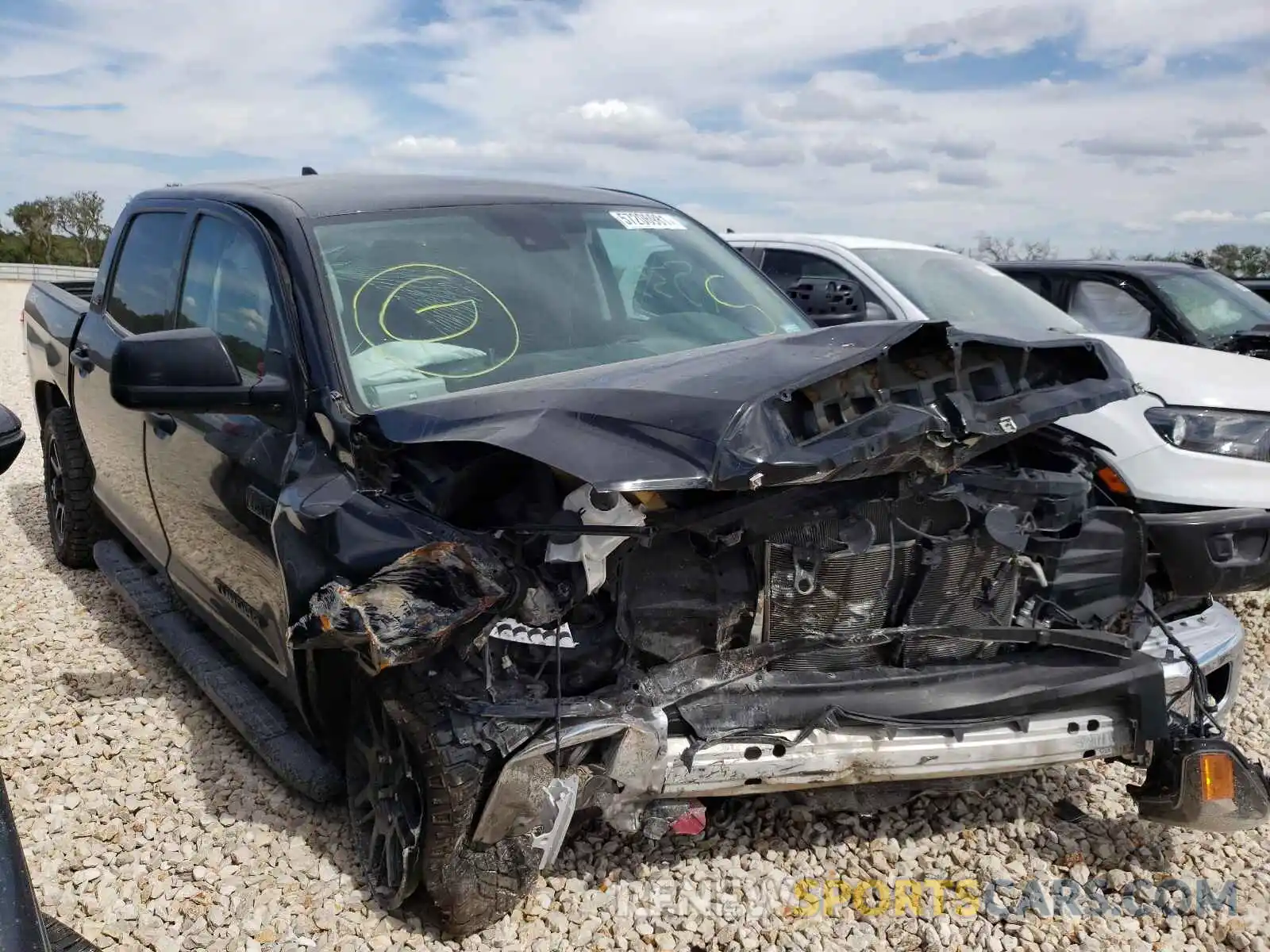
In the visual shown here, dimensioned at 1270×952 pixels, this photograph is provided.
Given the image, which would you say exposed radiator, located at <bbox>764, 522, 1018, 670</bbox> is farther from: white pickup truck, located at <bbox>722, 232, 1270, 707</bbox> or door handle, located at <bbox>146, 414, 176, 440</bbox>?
door handle, located at <bbox>146, 414, 176, 440</bbox>

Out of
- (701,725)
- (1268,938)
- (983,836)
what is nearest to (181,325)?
(701,725)

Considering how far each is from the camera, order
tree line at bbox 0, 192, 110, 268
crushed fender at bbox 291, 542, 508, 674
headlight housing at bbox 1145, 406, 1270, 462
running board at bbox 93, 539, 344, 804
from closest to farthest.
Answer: crushed fender at bbox 291, 542, 508, 674
running board at bbox 93, 539, 344, 804
headlight housing at bbox 1145, 406, 1270, 462
tree line at bbox 0, 192, 110, 268

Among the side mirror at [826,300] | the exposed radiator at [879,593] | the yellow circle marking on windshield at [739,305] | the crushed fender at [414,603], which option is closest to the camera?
the crushed fender at [414,603]

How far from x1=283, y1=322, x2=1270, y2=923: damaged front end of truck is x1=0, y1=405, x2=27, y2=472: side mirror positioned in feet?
2.05

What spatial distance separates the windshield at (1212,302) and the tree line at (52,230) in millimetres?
45729

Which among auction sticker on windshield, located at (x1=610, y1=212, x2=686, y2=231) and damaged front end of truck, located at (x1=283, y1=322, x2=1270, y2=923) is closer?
damaged front end of truck, located at (x1=283, y1=322, x2=1270, y2=923)

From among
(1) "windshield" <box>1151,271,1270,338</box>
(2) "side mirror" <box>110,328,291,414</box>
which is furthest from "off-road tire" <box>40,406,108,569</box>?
(1) "windshield" <box>1151,271,1270,338</box>

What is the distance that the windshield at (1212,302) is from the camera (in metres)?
6.94

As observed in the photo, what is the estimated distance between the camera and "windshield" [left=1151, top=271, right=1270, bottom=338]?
22.8 ft

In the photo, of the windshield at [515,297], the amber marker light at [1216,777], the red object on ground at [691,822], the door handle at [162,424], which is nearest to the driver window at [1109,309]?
the windshield at [515,297]

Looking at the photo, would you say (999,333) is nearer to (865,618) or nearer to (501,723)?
(865,618)

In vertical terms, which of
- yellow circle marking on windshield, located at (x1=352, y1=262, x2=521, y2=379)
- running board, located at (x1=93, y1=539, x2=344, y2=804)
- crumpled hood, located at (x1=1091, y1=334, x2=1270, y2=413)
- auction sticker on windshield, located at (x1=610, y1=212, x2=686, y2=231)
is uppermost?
auction sticker on windshield, located at (x1=610, y1=212, x2=686, y2=231)

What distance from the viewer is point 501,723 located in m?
2.33

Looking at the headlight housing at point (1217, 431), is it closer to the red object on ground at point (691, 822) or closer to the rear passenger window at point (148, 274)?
the red object on ground at point (691, 822)
